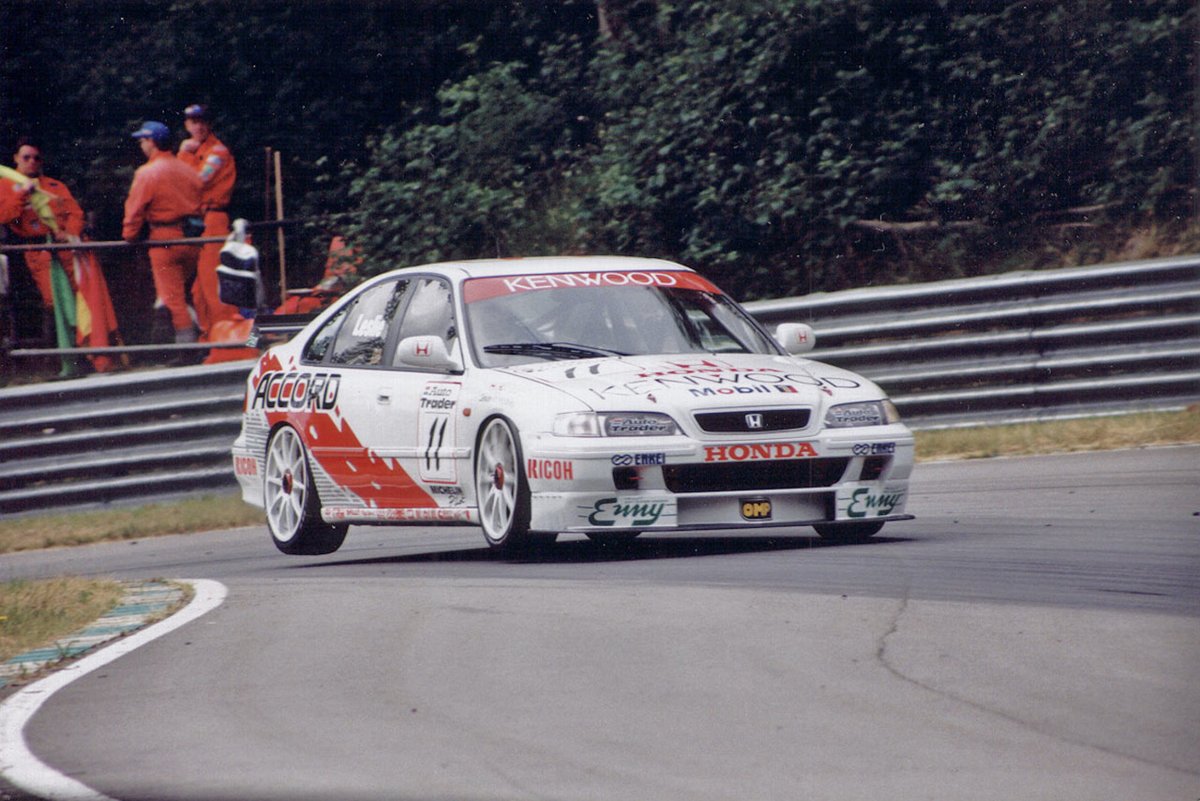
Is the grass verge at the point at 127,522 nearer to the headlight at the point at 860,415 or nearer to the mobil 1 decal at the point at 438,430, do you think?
the mobil 1 decal at the point at 438,430

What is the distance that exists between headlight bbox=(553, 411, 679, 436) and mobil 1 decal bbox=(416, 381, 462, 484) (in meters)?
0.94

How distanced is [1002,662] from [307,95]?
18.2 metres

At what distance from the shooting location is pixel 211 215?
22.6 meters

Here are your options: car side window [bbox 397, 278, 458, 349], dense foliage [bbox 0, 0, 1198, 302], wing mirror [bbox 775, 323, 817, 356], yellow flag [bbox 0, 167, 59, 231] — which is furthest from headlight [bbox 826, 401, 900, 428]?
yellow flag [bbox 0, 167, 59, 231]

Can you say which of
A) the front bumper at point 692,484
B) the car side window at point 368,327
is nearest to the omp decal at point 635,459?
the front bumper at point 692,484

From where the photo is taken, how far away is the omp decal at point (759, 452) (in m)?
9.08

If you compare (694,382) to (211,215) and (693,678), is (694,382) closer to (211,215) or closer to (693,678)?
(693,678)

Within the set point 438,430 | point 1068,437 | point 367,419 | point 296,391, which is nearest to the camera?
point 438,430

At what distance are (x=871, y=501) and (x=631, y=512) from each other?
45.9 inches

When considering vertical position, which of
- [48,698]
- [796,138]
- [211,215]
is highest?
[796,138]

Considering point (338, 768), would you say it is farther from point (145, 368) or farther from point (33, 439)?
point (145, 368)

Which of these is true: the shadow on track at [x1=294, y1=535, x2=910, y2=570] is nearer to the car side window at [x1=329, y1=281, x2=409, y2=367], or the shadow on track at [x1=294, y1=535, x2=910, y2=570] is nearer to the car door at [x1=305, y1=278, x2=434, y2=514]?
the car door at [x1=305, y1=278, x2=434, y2=514]

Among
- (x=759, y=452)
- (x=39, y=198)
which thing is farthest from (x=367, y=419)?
Answer: (x=39, y=198)

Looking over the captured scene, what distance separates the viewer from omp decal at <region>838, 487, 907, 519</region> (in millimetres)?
9352
